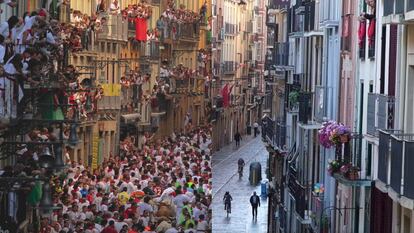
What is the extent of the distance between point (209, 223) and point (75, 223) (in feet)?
9.62

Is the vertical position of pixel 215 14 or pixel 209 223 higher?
pixel 215 14

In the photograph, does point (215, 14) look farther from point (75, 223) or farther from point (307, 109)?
point (75, 223)

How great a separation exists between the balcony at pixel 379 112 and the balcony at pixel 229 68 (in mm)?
14796

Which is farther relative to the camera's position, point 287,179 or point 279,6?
point 279,6

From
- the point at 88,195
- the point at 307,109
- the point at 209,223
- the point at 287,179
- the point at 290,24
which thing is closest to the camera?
the point at 88,195

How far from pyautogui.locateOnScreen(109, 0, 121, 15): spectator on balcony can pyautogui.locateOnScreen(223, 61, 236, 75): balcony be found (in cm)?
1116

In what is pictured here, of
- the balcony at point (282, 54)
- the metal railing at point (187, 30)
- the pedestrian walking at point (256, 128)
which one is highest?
the metal railing at point (187, 30)

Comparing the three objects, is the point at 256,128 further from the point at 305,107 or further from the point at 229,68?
the point at 305,107

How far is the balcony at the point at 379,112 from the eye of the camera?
19.0m

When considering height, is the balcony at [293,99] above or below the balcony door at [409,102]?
below

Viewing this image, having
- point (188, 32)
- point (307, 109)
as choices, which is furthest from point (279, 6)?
point (188, 32)

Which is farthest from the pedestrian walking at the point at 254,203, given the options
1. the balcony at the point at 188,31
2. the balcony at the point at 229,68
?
the balcony at the point at 188,31

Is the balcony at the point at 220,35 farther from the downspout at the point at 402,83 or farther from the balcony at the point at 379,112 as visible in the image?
the downspout at the point at 402,83

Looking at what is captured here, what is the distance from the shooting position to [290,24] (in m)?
38.2
